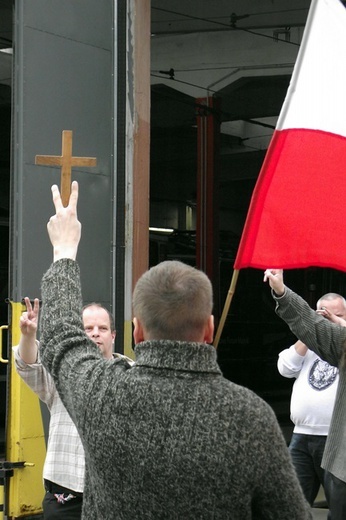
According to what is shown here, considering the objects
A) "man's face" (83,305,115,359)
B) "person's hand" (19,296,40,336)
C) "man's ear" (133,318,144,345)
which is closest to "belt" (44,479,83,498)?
"man's face" (83,305,115,359)

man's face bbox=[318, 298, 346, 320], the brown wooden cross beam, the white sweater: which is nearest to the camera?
the brown wooden cross beam

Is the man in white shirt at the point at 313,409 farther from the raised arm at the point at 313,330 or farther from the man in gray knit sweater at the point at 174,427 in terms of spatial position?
the man in gray knit sweater at the point at 174,427

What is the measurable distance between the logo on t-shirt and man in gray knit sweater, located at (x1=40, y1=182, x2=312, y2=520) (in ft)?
16.3

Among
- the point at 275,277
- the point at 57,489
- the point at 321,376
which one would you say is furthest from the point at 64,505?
the point at 321,376

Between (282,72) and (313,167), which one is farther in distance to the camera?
(282,72)

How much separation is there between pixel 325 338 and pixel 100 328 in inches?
43.8

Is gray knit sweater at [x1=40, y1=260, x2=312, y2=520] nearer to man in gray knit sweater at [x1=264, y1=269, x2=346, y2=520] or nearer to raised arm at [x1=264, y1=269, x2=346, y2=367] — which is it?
man in gray knit sweater at [x1=264, y1=269, x2=346, y2=520]

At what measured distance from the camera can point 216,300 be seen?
16422 mm

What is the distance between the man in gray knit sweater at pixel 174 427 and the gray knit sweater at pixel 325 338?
2.67 metres

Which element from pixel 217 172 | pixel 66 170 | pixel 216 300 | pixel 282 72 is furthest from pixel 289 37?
pixel 66 170

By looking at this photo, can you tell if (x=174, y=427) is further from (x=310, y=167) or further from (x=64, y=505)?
(x=64, y=505)

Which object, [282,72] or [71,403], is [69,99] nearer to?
[71,403]

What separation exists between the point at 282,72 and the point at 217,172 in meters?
1.83

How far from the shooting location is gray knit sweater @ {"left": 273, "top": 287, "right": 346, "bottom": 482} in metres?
Result: 4.93
